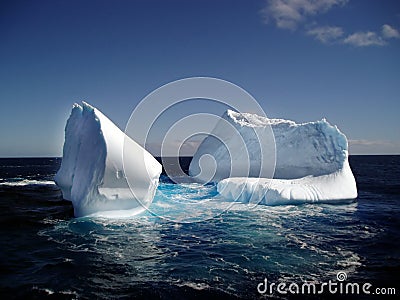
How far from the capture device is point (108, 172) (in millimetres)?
12844

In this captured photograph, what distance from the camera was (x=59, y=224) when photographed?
512 inches

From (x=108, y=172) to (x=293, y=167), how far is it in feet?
41.8

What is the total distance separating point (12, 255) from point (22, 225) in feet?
13.3

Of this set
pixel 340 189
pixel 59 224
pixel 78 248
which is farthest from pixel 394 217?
pixel 59 224

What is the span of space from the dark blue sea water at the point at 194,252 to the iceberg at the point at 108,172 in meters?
0.77

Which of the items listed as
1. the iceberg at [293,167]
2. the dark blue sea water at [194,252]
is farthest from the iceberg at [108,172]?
the iceberg at [293,167]

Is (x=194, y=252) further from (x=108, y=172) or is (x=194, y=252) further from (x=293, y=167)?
(x=293, y=167)

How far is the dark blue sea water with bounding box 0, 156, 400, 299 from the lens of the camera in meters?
7.28

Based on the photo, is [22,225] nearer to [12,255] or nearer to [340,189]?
[12,255]

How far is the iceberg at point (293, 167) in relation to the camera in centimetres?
1722

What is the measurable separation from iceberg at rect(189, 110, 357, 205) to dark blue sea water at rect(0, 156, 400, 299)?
163 cm

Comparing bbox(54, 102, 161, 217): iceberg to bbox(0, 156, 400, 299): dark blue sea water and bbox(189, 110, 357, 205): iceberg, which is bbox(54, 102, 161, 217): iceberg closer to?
bbox(0, 156, 400, 299): dark blue sea water

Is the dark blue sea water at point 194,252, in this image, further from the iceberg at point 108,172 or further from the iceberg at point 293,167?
the iceberg at point 293,167

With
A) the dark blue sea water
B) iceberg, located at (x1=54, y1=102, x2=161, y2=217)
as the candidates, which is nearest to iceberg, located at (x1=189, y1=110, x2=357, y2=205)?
the dark blue sea water
